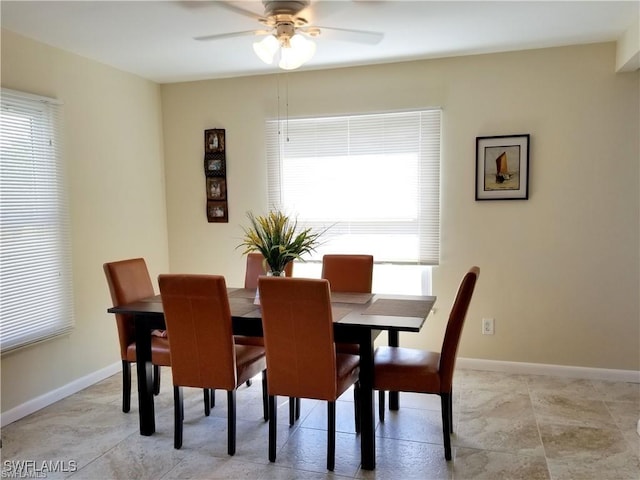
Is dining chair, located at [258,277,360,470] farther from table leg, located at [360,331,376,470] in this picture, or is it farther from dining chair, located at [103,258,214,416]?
dining chair, located at [103,258,214,416]

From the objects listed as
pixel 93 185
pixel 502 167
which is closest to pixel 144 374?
pixel 93 185

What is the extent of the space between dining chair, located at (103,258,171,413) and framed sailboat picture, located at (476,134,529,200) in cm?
252

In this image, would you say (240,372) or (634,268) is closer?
(240,372)

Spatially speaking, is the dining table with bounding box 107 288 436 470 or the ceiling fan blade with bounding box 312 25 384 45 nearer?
the dining table with bounding box 107 288 436 470

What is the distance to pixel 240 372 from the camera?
2.64m

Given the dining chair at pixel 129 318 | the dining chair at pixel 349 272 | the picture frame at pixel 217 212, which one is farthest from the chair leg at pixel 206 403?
the picture frame at pixel 217 212

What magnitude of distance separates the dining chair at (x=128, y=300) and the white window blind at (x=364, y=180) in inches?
57.6

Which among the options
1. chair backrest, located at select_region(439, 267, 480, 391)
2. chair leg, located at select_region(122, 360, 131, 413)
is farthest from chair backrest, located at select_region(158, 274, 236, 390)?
chair backrest, located at select_region(439, 267, 480, 391)

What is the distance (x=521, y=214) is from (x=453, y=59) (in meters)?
1.30

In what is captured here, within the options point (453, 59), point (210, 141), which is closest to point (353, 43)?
point (453, 59)

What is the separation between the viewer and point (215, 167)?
4.36m

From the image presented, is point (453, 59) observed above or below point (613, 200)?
above

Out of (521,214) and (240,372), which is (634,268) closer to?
(521,214)

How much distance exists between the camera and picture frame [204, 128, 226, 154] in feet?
14.2
